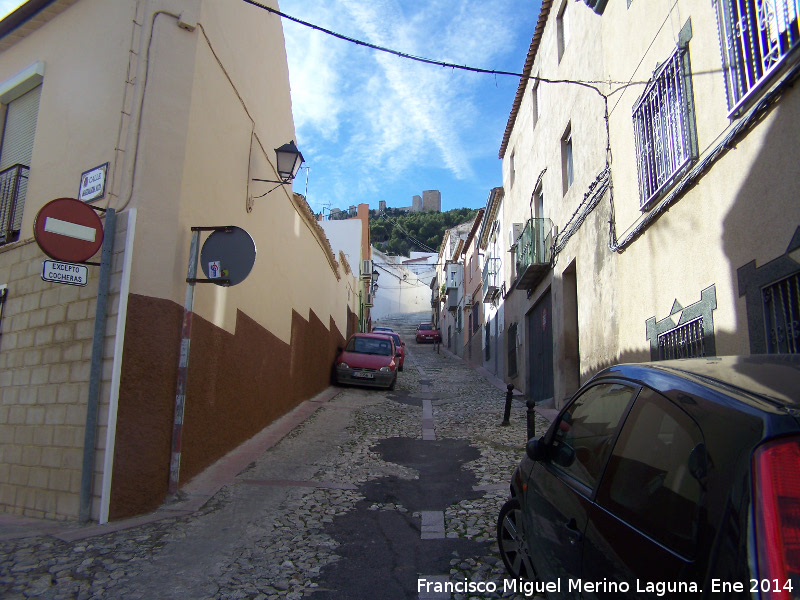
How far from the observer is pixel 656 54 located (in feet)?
22.7

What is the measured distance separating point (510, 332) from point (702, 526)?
16135 mm

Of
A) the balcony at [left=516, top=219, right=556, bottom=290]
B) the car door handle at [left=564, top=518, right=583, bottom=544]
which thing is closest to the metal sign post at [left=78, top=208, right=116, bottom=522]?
the car door handle at [left=564, top=518, right=583, bottom=544]

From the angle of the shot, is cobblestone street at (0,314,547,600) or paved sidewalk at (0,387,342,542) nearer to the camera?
cobblestone street at (0,314,547,600)

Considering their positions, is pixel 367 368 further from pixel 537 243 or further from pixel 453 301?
pixel 453 301

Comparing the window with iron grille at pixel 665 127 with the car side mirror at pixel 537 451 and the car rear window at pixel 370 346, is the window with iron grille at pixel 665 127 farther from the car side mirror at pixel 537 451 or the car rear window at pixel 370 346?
the car rear window at pixel 370 346

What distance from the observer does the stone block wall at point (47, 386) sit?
526 centimetres

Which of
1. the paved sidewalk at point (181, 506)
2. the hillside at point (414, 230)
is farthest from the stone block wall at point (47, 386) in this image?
the hillside at point (414, 230)

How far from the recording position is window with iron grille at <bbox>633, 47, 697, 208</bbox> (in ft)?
20.1

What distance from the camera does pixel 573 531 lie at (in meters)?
2.61

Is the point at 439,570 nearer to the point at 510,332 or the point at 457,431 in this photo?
the point at 457,431

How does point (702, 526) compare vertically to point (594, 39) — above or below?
below

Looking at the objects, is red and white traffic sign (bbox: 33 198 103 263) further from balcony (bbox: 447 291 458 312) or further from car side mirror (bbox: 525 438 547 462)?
balcony (bbox: 447 291 458 312)

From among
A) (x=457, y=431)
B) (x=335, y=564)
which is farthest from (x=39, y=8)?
(x=457, y=431)

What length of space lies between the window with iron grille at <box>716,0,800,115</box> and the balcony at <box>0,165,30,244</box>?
763cm
